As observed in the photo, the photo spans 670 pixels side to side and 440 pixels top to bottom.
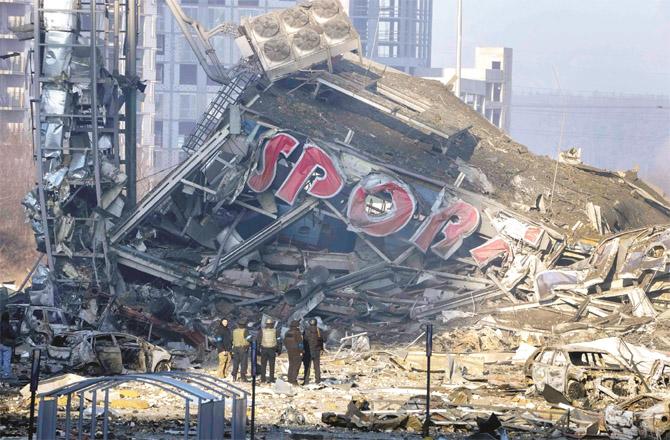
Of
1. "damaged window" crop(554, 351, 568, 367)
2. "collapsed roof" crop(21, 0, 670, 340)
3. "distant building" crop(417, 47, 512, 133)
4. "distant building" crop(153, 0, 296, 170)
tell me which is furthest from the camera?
"distant building" crop(417, 47, 512, 133)

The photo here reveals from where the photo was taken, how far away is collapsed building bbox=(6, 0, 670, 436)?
3628 cm

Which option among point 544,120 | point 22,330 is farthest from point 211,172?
point 544,120

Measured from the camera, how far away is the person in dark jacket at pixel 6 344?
28562 mm

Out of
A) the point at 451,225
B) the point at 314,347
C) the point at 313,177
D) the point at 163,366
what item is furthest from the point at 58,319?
the point at 451,225

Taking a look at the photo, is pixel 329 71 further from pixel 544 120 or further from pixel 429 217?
pixel 544 120

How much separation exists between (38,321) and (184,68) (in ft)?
303

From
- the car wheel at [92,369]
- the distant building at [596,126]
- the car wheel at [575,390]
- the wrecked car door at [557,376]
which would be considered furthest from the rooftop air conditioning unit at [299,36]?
the distant building at [596,126]

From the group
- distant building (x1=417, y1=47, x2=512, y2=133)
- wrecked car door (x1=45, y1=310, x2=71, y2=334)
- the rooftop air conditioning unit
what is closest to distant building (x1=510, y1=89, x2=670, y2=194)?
distant building (x1=417, y1=47, x2=512, y2=133)

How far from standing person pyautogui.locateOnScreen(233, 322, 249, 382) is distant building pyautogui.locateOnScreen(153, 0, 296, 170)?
89.0m

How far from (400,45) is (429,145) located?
124826mm

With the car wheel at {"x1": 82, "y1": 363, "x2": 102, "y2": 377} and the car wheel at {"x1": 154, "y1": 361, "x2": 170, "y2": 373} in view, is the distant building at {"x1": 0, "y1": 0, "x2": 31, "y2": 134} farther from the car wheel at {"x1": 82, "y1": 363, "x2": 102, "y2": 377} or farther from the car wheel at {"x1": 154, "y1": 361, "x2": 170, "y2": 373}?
the car wheel at {"x1": 82, "y1": 363, "x2": 102, "y2": 377}

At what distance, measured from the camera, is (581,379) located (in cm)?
2553

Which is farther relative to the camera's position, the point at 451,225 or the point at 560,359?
the point at 451,225

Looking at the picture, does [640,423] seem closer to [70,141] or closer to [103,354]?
[103,354]
